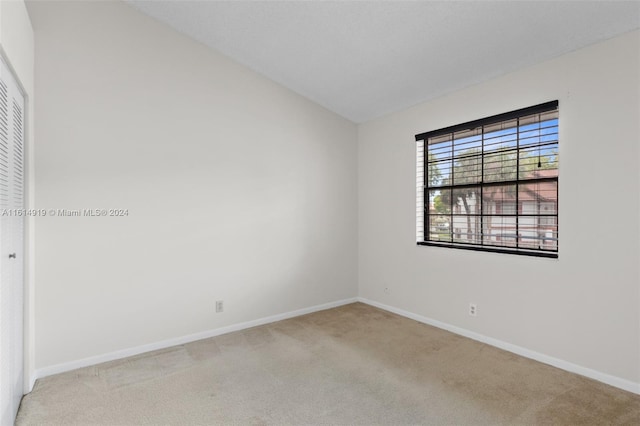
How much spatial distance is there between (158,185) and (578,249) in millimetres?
3605

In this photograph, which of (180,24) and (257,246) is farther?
(257,246)

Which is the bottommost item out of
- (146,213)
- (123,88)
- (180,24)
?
(146,213)

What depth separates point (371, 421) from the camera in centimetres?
208

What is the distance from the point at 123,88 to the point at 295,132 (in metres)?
1.84

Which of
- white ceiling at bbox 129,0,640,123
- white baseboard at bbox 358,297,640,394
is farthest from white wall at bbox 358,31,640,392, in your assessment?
white ceiling at bbox 129,0,640,123

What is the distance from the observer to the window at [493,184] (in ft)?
9.60

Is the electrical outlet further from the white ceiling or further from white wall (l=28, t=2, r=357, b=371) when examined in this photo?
the white ceiling

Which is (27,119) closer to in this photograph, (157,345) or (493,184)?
(157,345)

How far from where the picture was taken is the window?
2926 millimetres

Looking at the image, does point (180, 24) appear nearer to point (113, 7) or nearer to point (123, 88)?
point (113, 7)

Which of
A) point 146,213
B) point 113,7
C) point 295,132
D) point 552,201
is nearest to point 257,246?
point 146,213

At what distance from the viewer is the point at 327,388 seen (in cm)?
248

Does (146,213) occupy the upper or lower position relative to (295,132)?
lower

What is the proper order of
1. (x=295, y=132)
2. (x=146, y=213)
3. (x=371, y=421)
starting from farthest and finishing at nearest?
(x=295, y=132) → (x=146, y=213) → (x=371, y=421)
